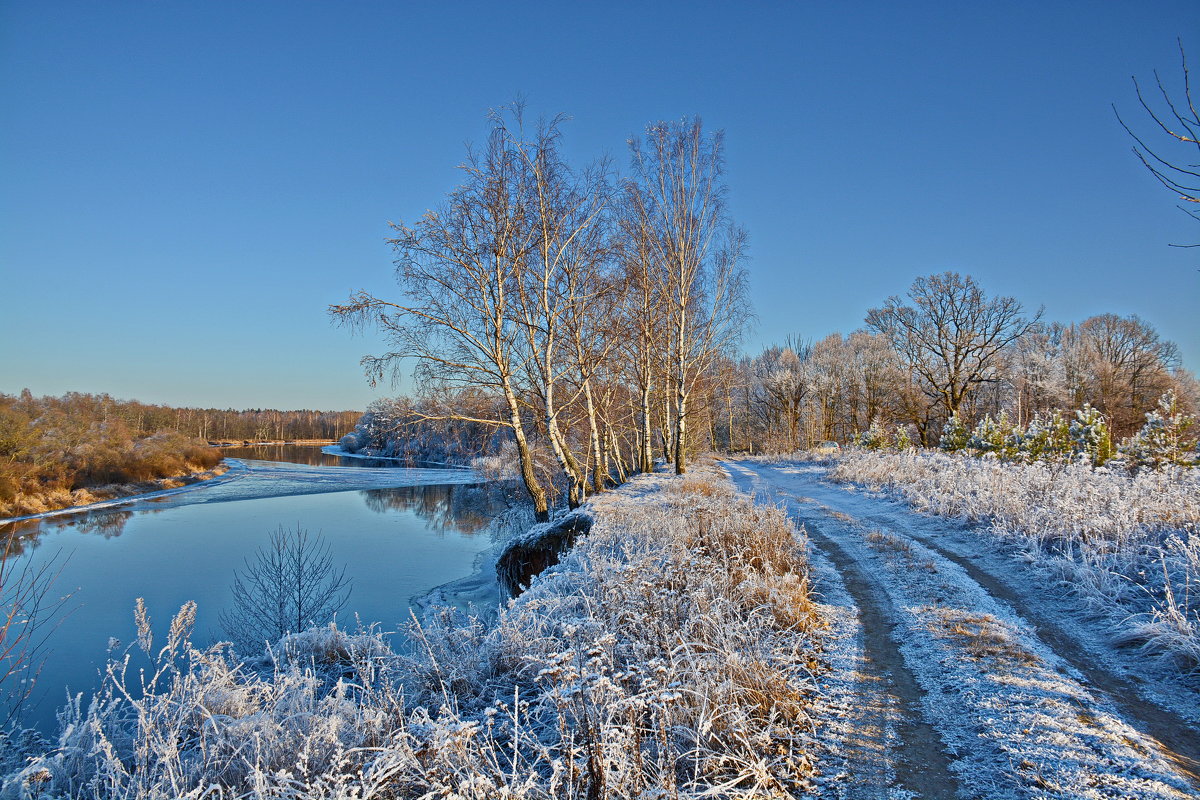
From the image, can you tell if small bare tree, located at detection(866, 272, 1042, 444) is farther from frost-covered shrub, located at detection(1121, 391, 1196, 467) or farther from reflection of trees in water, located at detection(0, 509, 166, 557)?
reflection of trees in water, located at detection(0, 509, 166, 557)

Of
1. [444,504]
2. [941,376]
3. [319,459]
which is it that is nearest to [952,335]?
[941,376]

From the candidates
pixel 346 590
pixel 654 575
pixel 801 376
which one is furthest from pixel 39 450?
pixel 801 376

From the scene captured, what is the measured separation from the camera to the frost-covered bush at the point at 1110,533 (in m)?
4.33

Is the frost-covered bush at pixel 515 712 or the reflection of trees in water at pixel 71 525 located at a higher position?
the frost-covered bush at pixel 515 712

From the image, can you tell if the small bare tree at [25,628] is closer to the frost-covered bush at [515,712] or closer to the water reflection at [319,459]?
the frost-covered bush at [515,712]

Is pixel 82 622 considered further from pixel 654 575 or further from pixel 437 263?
pixel 654 575

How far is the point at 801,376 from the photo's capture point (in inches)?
1531

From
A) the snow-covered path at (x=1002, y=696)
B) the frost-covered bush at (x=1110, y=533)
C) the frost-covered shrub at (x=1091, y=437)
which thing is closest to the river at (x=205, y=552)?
the snow-covered path at (x=1002, y=696)

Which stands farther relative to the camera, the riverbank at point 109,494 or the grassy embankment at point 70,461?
the grassy embankment at point 70,461

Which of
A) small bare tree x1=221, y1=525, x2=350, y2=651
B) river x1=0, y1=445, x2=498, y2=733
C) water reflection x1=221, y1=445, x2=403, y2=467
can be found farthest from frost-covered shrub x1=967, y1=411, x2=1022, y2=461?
water reflection x1=221, y1=445, x2=403, y2=467

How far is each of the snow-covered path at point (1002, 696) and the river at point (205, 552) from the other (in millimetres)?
4352

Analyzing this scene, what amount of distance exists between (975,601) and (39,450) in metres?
39.8

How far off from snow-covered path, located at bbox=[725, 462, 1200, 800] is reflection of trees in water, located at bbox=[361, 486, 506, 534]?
1541 centimetres

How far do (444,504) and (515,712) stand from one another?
2466cm
